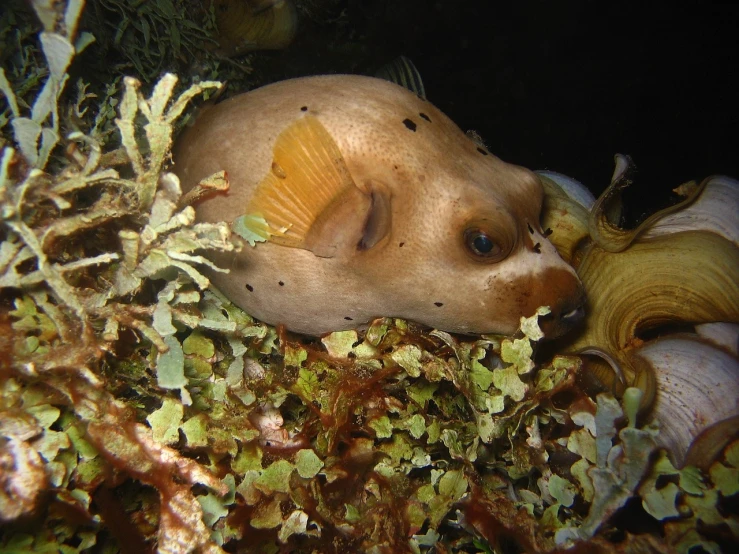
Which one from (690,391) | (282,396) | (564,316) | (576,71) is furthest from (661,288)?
(576,71)

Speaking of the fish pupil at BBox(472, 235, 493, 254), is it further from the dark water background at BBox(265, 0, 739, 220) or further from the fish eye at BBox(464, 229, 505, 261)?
the dark water background at BBox(265, 0, 739, 220)

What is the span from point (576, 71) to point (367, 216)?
4439 mm

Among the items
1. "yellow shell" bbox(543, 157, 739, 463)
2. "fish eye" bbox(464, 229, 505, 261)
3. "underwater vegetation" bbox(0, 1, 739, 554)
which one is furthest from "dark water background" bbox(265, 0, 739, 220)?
"fish eye" bbox(464, 229, 505, 261)

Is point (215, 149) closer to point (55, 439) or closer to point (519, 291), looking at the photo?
point (55, 439)

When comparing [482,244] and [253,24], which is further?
[253,24]

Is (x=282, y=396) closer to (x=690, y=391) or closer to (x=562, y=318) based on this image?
(x=562, y=318)

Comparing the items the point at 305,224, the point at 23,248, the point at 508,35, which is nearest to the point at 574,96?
the point at 508,35

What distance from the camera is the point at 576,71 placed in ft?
17.8

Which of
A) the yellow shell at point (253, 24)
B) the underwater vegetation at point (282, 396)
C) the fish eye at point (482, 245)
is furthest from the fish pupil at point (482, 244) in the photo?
the yellow shell at point (253, 24)

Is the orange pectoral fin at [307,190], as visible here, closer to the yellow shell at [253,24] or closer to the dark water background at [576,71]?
the yellow shell at [253,24]

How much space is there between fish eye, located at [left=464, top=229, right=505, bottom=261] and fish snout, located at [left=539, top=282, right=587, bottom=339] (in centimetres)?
50

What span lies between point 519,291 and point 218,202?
1.86m

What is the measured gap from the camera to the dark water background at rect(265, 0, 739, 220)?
5.09 metres

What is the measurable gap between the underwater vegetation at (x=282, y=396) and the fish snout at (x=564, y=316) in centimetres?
25
